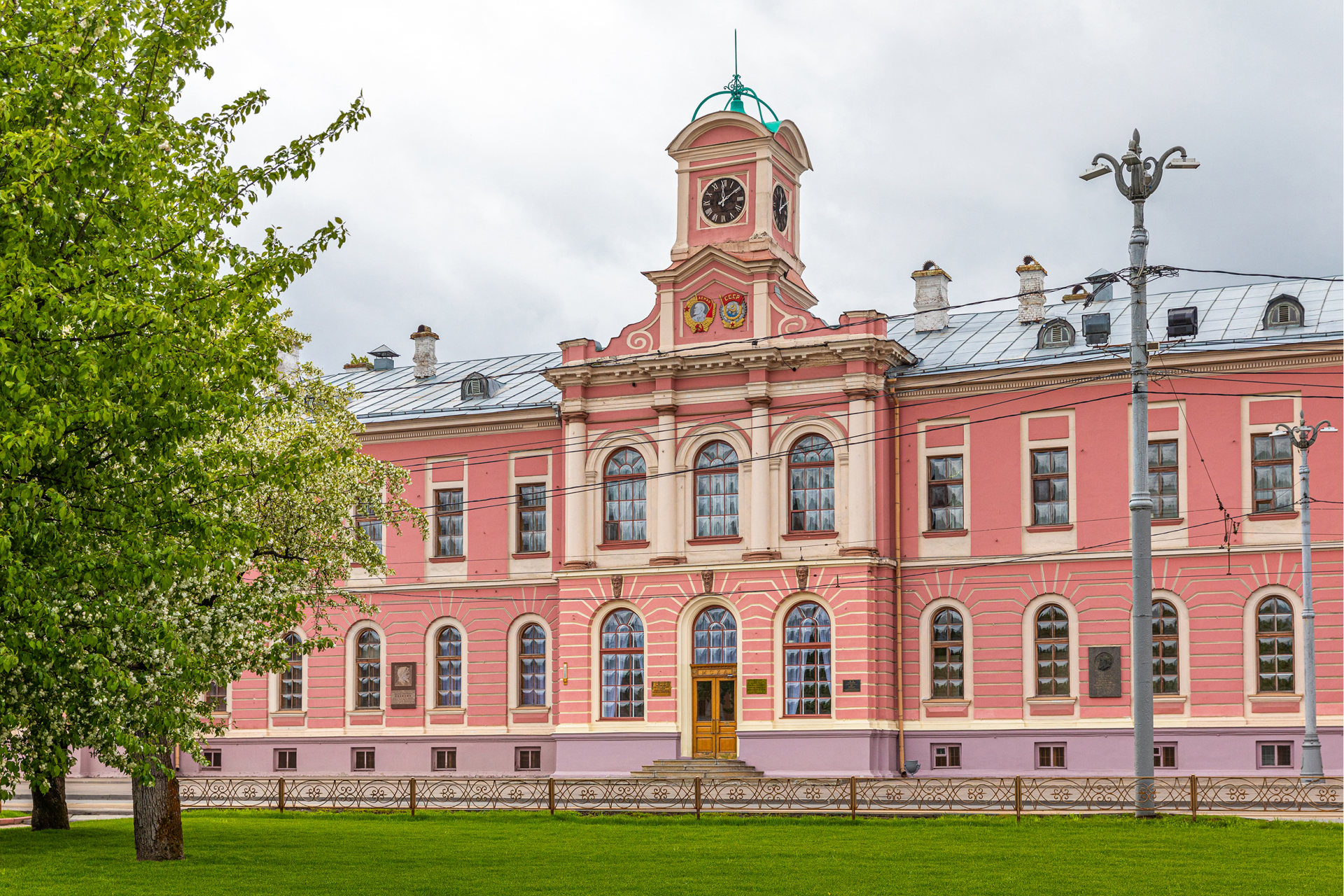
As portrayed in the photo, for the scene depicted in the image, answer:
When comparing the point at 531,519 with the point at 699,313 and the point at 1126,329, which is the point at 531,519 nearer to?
the point at 699,313

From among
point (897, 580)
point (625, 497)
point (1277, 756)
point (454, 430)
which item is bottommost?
point (1277, 756)

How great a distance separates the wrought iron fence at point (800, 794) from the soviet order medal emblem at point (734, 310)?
12412 mm

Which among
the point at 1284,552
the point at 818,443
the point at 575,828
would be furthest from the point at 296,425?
the point at 1284,552

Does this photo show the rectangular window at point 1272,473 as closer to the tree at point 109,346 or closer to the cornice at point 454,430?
the cornice at point 454,430

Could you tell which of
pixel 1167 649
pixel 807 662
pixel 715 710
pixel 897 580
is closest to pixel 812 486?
pixel 897 580

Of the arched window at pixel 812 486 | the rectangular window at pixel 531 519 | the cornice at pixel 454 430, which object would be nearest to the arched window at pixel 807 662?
the arched window at pixel 812 486

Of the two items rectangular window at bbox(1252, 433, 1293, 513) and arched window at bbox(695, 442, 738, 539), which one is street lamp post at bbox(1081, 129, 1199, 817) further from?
arched window at bbox(695, 442, 738, 539)

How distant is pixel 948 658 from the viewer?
126 feet

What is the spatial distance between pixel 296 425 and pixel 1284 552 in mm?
23217

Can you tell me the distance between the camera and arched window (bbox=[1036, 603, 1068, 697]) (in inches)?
1471

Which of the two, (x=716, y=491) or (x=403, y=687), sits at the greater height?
(x=716, y=491)

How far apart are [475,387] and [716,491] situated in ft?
33.1

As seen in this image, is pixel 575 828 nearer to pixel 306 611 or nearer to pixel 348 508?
pixel 348 508

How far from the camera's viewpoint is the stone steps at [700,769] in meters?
37.8
